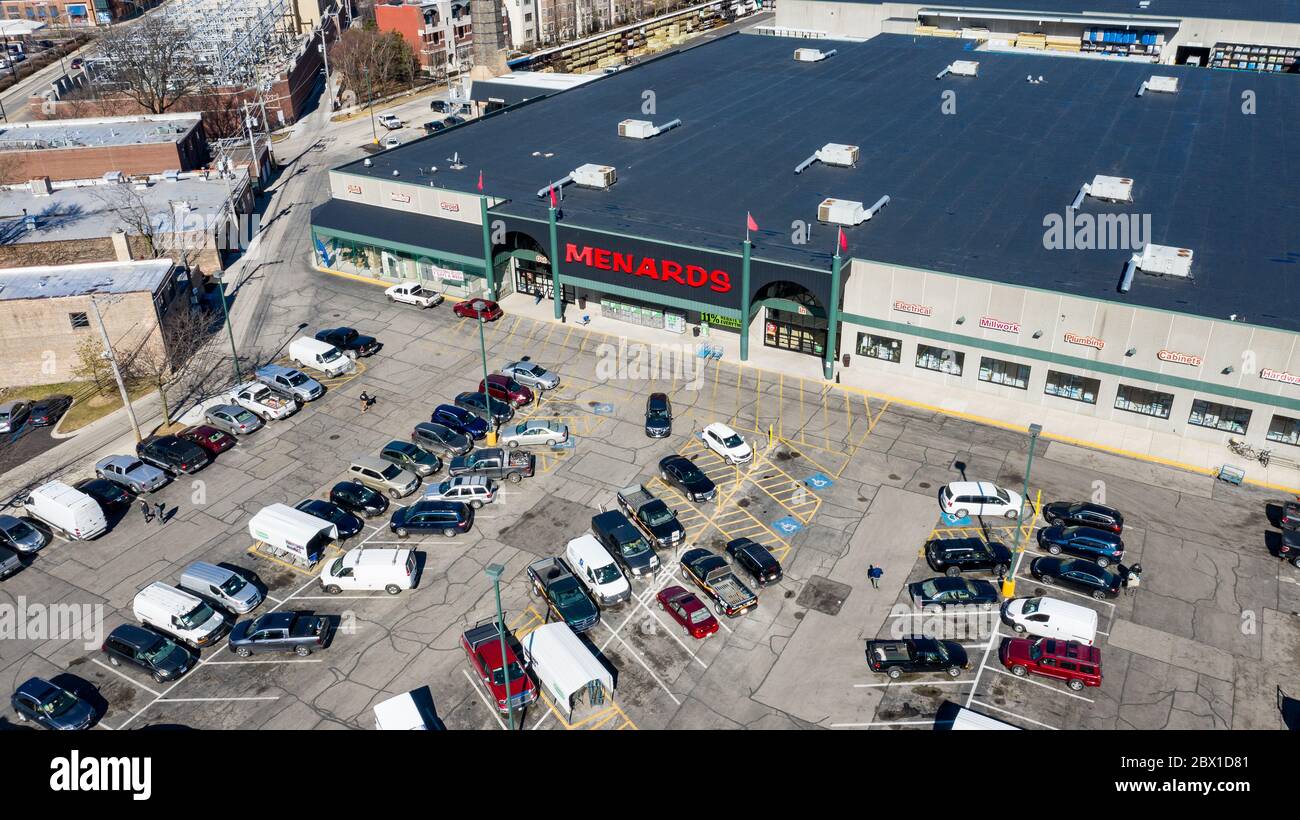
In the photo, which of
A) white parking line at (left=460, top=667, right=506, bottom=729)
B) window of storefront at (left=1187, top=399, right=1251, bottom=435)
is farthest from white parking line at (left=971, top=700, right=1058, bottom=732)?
window of storefront at (left=1187, top=399, right=1251, bottom=435)

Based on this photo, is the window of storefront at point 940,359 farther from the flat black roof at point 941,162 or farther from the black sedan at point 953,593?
the black sedan at point 953,593

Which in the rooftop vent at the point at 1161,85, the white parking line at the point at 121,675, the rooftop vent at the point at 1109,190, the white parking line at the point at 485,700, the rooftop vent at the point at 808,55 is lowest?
the white parking line at the point at 121,675

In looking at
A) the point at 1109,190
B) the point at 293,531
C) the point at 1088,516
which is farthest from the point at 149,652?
the point at 1109,190

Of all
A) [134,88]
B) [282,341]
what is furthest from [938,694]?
[134,88]

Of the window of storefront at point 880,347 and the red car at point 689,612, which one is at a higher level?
the window of storefront at point 880,347

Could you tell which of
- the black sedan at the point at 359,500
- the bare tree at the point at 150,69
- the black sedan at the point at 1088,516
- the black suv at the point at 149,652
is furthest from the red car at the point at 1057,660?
the bare tree at the point at 150,69

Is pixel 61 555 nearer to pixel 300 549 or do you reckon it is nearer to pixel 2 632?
pixel 2 632
